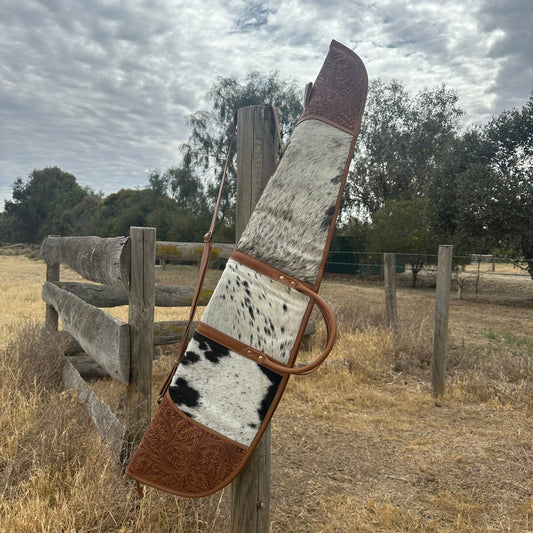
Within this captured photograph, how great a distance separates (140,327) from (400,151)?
2094 cm

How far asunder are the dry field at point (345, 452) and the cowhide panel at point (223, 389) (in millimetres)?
941

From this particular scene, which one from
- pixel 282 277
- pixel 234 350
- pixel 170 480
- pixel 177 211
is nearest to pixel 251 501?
pixel 170 480

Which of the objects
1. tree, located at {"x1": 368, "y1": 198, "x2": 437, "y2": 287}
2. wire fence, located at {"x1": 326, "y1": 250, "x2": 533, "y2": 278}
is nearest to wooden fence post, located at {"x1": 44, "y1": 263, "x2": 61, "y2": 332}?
wire fence, located at {"x1": 326, "y1": 250, "x2": 533, "y2": 278}

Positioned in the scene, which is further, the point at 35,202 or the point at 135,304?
A: the point at 35,202

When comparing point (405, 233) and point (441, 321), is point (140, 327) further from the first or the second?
point (405, 233)

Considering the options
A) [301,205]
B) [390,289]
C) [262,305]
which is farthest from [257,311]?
[390,289]

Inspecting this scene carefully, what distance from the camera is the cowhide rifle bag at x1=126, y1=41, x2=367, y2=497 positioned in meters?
1.25

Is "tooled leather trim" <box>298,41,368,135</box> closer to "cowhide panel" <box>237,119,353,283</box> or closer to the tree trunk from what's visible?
"cowhide panel" <box>237,119,353,283</box>

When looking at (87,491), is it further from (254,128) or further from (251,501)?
(254,128)

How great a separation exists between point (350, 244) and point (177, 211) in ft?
37.7

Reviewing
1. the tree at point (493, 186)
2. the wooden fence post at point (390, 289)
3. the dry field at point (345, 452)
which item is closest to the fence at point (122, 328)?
the dry field at point (345, 452)

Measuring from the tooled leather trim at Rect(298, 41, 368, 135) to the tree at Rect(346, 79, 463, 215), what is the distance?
2014cm

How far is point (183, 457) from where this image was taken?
1.29 m

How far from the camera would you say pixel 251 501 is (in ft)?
5.03
